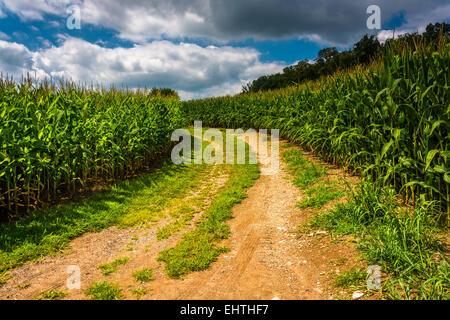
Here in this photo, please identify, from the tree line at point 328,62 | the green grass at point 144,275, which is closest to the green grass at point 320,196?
the green grass at point 144,275

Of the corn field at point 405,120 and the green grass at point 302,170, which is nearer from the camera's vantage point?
the corn field at point 405,120

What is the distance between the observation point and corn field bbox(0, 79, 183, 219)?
16.3 feet

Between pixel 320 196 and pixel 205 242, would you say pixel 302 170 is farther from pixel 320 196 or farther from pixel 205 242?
pixel 205 242

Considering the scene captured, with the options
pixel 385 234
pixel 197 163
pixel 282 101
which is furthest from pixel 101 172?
pixel 282 101

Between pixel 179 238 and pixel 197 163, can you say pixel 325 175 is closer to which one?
pixel 179 238

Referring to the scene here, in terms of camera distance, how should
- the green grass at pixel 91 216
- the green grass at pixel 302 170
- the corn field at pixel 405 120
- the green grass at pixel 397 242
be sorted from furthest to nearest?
1. the green grass at pixel 302 170
2. the green grass at pixel 91 216
3. the corn field at pixel 405 120
4. the green grass at pixel 397 242

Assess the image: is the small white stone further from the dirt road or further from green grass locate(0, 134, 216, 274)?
green grass locate(0, 134, 216, 274)

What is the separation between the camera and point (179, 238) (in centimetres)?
459

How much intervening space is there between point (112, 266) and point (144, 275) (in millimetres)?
641

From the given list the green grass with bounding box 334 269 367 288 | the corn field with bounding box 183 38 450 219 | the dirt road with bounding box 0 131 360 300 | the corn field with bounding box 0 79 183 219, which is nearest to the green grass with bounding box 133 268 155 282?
the dirt road with bounding box 0 131 360 300

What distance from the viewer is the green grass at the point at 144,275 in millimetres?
3340

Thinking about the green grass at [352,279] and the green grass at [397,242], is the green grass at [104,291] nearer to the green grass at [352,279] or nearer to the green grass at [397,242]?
the green grass at [352,279]

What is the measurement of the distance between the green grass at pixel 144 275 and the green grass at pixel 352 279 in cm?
224

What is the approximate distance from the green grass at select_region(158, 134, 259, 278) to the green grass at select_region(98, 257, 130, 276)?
52 cm
